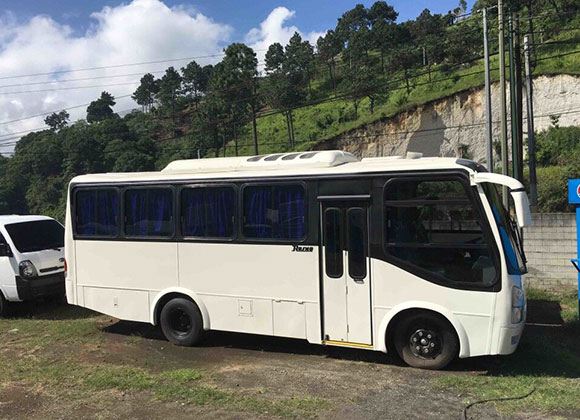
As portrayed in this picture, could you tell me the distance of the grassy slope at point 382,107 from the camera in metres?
38.2

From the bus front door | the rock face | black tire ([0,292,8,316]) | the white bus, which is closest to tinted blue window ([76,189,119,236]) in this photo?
the white bus

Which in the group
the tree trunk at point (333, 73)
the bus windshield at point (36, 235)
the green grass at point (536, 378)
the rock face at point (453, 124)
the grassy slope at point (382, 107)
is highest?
the tree trunk at point (333, 73)

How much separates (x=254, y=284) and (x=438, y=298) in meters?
2.60

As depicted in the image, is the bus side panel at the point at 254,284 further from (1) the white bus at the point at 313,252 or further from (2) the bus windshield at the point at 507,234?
(2) the bus windshield at the point at 507,234

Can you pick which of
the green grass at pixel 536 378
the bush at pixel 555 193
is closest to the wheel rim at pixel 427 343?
the green grass at pixel 536 378

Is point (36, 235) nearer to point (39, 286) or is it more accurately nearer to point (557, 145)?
point (39, 286)

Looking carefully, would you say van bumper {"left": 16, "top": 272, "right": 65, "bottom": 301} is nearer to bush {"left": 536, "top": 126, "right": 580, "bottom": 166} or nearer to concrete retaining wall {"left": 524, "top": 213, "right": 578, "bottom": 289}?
concrete retaining wall {"left": 524, "top": 213, "right": 578, "bottom": 289}

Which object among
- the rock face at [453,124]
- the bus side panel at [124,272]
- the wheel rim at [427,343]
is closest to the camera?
the wheel rim at [427,343]

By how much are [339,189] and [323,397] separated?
2.70 meters

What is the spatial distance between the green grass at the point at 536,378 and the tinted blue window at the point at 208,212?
144 inches

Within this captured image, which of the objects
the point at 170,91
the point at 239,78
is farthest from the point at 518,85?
the point at 170,91

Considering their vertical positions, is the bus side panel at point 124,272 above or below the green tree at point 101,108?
below

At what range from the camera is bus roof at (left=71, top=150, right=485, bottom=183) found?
246 inches

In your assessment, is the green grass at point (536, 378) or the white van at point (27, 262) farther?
the white van at point (27, 262)
